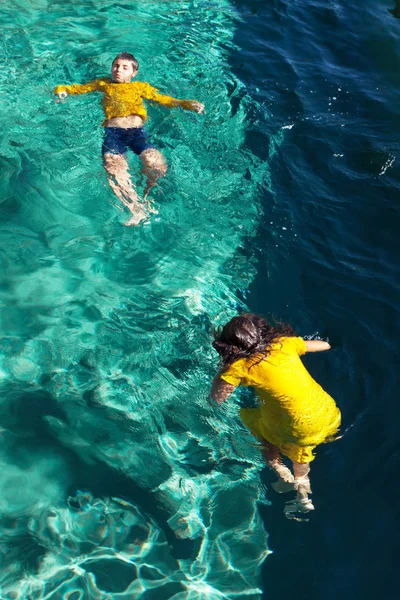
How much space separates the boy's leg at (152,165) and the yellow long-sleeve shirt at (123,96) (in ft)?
1.87

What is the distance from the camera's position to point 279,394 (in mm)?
3736

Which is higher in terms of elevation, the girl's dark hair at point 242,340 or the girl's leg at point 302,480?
the girl's dark hair at point 242,340

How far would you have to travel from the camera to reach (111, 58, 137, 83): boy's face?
22.6 ft

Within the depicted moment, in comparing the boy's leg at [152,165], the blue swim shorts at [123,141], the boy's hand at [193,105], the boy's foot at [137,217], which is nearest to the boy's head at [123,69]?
the blue swim shorts at [123,141]

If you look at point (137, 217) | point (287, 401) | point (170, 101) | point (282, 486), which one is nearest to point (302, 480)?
point (282, 486)

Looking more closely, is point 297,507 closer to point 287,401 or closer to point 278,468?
point 278,468

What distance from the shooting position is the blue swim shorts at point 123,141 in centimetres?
635

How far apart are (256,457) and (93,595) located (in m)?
1.46

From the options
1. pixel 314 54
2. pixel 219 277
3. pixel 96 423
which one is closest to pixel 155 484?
pixel 96 423

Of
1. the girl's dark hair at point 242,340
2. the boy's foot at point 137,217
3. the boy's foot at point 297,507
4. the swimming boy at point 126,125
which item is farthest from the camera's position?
the swimming boy at point 126,125

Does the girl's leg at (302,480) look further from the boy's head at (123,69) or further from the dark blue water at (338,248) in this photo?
the boy's head at (123,69)

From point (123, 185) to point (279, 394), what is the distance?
10.7 feet

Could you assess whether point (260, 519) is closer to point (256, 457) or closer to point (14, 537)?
point (256, 457)

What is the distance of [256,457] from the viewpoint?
4461 mm
